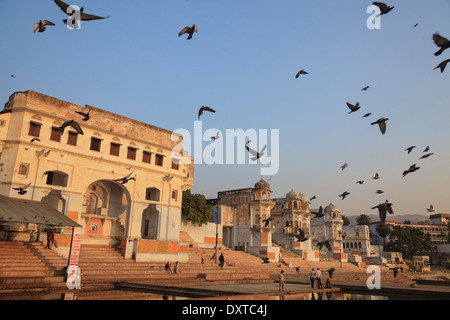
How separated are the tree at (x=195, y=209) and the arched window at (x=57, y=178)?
62.1ft

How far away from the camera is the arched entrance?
28.9 metres

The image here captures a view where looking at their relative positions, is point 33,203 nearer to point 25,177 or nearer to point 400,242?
point 25,177

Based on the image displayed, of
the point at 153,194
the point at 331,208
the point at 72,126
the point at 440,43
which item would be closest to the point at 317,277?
the point at 440,43

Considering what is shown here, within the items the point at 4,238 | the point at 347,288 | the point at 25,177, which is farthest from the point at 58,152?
the point at 347,288

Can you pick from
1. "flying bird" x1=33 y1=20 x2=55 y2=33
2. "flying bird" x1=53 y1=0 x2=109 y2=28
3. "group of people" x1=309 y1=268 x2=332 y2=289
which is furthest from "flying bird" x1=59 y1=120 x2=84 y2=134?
"group of people" x1=309 y1=268 x2=332 y2=289

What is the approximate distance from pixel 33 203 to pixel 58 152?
15.5 ft

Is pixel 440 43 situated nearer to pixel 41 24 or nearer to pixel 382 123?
pixel 382 123

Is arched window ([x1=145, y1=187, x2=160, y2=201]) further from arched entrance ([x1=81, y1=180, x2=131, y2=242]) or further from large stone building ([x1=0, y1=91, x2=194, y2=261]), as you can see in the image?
arched entrance ([x1=81, y1=180, x2=131, y2=242])

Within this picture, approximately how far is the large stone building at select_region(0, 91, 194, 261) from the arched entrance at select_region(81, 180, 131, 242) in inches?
3.2

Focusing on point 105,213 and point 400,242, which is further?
point 400,242

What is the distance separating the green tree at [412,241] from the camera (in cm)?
8281

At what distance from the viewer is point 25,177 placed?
22.7 metres
